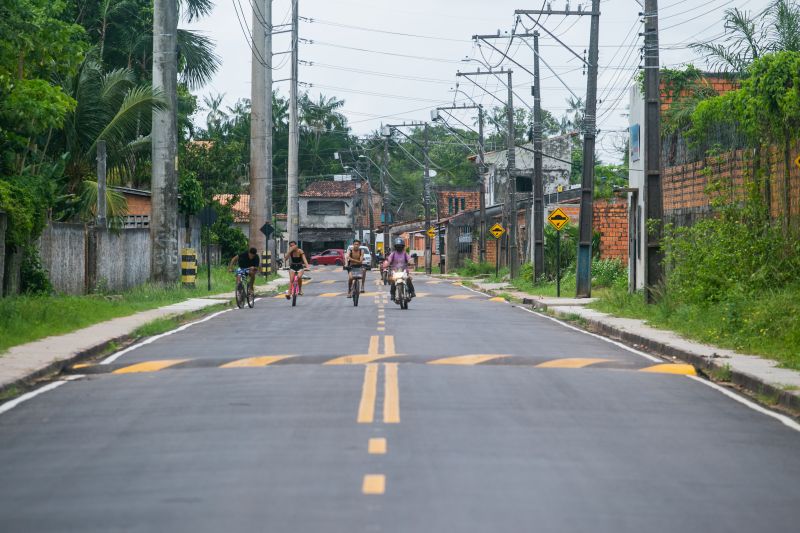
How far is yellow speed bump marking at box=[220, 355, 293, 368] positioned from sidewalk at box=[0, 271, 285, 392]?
2254 mm

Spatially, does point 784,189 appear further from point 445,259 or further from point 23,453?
point 445,259

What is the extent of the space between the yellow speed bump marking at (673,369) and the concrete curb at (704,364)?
0.19 meters

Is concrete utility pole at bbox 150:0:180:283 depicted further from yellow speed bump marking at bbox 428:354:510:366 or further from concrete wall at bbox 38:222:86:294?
yellow speed bump marking at bbox 428:354:510:366

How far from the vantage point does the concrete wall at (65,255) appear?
28000 mm

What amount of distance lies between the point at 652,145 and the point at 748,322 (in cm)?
882

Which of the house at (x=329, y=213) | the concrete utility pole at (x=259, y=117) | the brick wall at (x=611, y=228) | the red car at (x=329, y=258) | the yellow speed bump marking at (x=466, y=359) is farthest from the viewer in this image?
the house at (x=329, y=213)

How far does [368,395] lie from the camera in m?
12.1

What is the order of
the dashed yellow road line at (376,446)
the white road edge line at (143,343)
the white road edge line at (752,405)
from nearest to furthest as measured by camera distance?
the dashed yellow road line at (376,446) < the white road edge line at (752,405) < the white road edge line at (143,343)

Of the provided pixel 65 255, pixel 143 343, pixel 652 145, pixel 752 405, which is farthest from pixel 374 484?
pixel 65 255

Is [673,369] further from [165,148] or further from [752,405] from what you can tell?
[165,148]

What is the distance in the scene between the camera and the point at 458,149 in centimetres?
12825

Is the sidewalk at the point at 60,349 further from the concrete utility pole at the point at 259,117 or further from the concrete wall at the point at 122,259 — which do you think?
the concrete utility pole at the point at 259,117

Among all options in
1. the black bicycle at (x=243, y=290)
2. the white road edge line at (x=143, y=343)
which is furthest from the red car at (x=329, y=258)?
the white road edge line at (x=143, y=343)

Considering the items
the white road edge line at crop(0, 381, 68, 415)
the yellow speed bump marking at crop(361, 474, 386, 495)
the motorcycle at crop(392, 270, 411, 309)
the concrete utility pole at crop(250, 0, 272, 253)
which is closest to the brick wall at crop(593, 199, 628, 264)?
the concrete utility pole at crop(250, 0, 272, 253)
